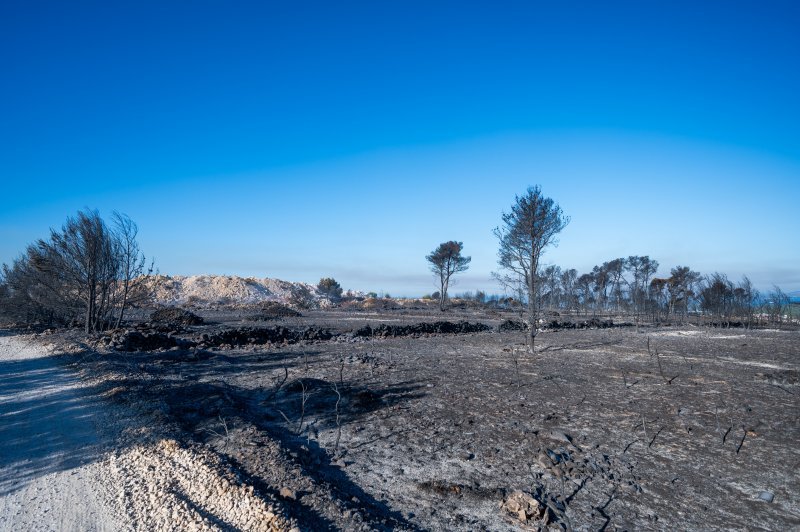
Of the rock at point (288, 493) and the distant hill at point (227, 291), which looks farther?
the distant hill at point (227, 291)

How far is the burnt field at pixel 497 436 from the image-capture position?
4.11m

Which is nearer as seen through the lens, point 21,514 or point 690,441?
point 21,514

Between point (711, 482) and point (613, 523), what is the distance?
1662mm

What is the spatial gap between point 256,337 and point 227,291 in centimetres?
5069

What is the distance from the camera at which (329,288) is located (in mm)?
73062

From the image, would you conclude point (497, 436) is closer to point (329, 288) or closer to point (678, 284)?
point (678, 284)

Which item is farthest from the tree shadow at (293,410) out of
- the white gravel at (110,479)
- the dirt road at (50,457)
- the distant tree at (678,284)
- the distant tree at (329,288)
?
the distant tree at (329,288)

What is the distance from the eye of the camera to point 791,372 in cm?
989

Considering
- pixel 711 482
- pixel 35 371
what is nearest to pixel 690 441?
pixel 711 482

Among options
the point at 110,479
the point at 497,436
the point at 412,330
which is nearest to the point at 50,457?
the point at 110,479

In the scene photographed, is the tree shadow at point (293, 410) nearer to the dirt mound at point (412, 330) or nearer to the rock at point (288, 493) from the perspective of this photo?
the rock at point (288, 493)

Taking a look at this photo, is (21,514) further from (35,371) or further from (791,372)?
(791,372)

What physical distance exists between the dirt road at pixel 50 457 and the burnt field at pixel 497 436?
2.82 feet

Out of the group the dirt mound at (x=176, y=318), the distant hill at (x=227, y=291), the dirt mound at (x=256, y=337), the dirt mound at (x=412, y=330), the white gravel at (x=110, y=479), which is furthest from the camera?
the distant hill at (x=227, y=291)
